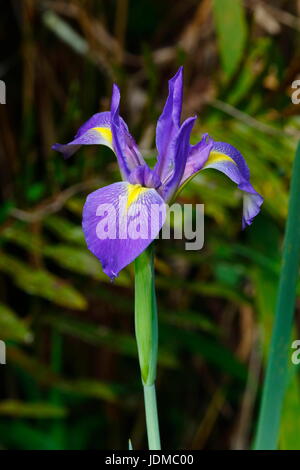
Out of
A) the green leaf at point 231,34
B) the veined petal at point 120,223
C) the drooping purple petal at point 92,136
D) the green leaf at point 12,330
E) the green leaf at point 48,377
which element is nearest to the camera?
the veined petal at point 120,223

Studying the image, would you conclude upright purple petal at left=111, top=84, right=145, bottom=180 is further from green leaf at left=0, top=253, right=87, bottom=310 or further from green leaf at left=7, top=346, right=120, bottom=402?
green leaf at left=7, top=346, right=120, bottom=402

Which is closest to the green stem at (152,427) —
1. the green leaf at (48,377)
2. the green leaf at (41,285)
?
the green leaf at (41,285)

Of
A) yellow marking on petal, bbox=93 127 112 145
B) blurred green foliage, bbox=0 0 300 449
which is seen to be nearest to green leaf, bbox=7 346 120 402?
blurred green foliage, bbox=0 0 300 449

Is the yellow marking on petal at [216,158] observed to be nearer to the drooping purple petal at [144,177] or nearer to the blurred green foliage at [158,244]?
the drooping purple petal at [144,177]

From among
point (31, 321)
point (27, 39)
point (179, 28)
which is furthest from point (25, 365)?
point (179, 28)

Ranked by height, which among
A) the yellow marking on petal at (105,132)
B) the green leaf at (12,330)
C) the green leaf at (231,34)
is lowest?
the yellow marking on petal at (105,132)

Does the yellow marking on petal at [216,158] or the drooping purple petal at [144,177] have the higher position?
the yellow marking on petal at [216,158]
